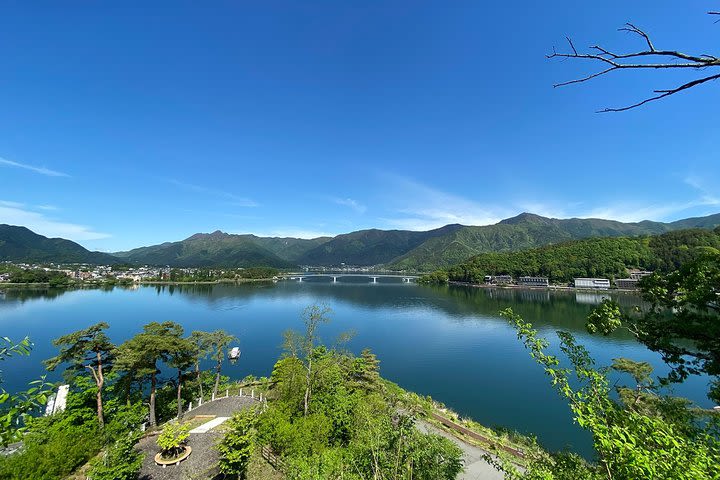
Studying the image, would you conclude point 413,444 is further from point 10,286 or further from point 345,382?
point 10,286

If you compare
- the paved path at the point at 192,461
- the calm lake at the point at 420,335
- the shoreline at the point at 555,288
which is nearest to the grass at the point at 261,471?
the paved path at the point at 192,461

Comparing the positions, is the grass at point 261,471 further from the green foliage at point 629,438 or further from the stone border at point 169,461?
the green foliage at point 629,438

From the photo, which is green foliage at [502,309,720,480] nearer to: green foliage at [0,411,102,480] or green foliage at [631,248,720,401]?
green foliage at [631,248,720,401]

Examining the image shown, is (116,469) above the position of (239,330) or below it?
above

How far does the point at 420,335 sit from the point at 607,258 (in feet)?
252

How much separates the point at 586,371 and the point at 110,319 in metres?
65.1

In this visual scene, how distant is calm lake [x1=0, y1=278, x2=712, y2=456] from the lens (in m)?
22.6

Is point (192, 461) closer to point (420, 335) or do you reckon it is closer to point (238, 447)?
point (238, 447)

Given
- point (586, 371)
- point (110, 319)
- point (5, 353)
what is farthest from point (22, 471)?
point (110, 319)

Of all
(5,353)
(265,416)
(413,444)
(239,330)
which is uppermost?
(5,353)

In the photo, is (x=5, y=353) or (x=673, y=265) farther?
(x=673, y=265)

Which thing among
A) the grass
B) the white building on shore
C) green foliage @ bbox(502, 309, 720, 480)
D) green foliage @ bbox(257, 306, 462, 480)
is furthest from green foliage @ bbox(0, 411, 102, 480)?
the white building on shore

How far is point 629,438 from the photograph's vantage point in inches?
109

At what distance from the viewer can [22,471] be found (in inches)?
364
